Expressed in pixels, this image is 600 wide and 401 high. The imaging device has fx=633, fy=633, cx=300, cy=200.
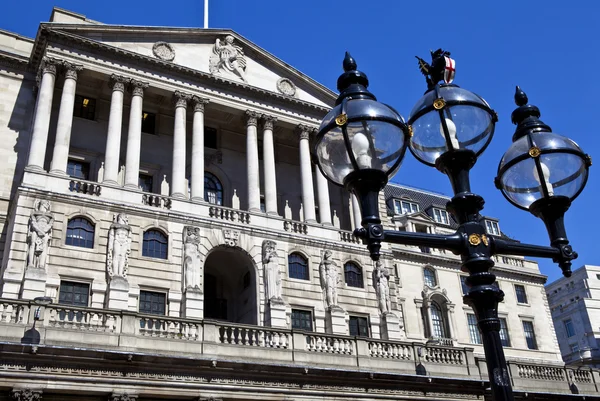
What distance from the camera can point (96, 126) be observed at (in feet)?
126

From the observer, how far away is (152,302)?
3131 centimetres

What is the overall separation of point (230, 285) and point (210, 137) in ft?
35.0

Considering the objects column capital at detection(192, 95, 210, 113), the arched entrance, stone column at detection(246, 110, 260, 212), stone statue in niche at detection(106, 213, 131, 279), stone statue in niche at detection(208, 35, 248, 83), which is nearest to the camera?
stone statue in niche at detection(106, 213, 131, 279)

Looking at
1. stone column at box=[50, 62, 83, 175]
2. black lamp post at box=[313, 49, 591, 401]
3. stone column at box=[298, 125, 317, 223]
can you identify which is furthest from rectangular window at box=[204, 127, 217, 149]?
black lamp post at box=[313, 49, 591, 401]

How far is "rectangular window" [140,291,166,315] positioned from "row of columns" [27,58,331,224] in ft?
19.4

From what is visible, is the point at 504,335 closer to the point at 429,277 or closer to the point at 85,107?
the point at 429,277

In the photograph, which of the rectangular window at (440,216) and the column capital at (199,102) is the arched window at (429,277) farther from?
the column capital at (199,102)

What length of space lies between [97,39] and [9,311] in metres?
18.4

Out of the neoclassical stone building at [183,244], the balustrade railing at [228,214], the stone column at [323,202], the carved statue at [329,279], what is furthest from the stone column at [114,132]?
the carved statue at [329,279]

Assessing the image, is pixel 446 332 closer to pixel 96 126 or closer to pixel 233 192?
pixel 233 192

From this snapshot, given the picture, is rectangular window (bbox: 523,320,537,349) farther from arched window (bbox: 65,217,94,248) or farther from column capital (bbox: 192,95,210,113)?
arched window (bbox: 65,217,94,248)

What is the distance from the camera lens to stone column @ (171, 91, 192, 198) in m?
35.4

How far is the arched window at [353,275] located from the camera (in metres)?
37.6

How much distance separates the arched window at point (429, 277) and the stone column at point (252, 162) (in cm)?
2032
